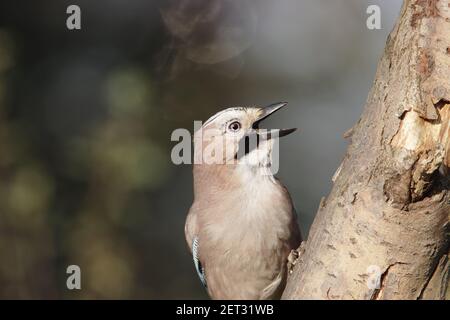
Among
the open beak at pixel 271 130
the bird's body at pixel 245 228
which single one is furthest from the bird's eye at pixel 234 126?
the bird's body at pixel 245 228

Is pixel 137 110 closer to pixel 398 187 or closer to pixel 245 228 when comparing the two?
pixel 245 228

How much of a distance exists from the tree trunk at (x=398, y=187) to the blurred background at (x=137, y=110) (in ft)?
12.8

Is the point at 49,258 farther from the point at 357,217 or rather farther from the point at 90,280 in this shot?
the point at 357,217

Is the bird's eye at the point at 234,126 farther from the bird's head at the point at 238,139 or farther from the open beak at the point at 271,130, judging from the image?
the open beak at the point at 271,130

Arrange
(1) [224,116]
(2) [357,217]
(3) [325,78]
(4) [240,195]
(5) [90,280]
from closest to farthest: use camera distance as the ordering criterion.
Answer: (2) [357,217]
(4) [240,195]
(1) [224,116]
(5) [90,280]
(3) [325,78]

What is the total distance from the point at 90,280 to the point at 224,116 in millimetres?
2821

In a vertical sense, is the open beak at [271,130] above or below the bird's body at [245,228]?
above

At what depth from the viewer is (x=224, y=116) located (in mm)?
5156

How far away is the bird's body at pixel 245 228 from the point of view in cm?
477

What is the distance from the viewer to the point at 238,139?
16.6ft

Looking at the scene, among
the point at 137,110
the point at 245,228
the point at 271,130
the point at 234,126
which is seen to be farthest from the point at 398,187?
the point at 137,110
